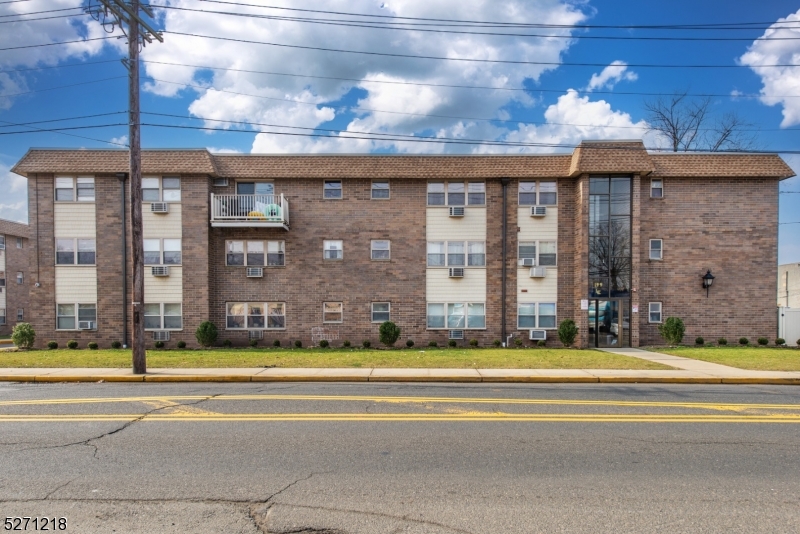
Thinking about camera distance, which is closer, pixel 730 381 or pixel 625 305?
pixel 730 381

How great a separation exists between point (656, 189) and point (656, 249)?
2.58 metres

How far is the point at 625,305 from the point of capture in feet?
63.1

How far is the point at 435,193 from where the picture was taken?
66.1 ft

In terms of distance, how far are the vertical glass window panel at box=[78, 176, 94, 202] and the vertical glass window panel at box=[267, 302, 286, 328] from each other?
8.76 meters

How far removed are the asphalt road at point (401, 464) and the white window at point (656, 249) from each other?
11971 mm

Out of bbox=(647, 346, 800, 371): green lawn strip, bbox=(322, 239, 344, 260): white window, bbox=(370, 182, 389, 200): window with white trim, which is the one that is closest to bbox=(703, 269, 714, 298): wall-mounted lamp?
bbox=(647, 346, 800, 371): green lawn strip

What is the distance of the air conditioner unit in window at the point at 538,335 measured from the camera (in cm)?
1964

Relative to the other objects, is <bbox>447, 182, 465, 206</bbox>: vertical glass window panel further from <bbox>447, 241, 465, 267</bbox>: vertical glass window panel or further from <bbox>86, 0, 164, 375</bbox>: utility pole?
<bbox>86, 0, 164, 375</bbox>: utility pole

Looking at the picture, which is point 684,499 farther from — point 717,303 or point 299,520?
point 717,303

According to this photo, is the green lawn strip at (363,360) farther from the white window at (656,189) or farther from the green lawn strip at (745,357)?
the white window at (656,189)

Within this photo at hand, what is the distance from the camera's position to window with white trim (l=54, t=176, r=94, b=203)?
63.5ft

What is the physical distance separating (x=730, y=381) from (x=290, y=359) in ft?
38.5

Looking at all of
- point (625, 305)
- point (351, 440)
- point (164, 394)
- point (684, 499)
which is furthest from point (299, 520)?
point (625, 305)

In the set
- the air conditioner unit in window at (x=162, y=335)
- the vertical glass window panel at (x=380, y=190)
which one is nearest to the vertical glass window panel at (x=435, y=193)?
the vertical glass window panel at (x=380, y=190)
